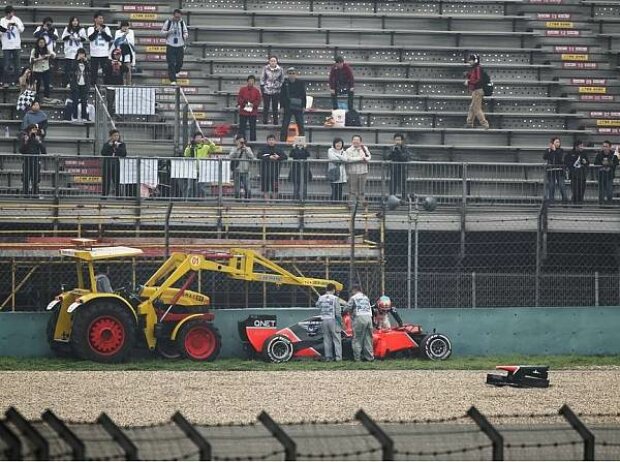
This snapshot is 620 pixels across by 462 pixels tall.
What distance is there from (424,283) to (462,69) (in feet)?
36.2

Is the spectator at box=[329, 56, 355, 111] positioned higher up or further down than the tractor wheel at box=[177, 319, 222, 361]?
higher up

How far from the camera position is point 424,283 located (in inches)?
1140

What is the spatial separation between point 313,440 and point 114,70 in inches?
834

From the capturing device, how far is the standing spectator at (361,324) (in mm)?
27062

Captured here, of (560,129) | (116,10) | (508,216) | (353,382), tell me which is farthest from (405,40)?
(353,382)

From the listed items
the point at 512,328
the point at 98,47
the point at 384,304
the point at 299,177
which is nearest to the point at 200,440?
the point at 384,304

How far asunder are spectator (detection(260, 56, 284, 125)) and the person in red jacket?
22.2 inches

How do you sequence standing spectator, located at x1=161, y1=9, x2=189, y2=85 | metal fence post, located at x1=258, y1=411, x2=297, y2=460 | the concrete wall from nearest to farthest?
metal fence post, located at x1=258, y1=411, x2=297, y2=460 → the concrete wall → standing spectator, located at x1=161, y1=9, x2=189, y2=85

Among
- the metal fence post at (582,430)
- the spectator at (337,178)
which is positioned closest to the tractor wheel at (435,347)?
the spectator at (337,178)

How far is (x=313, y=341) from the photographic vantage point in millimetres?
27578

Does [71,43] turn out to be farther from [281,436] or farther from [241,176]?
[281,436]

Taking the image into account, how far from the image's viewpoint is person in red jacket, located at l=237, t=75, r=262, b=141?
34.5 m

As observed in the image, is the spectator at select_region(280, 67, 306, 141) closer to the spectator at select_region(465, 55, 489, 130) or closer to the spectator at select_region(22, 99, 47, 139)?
the spectator at select_region(465, 55, 489, 130)

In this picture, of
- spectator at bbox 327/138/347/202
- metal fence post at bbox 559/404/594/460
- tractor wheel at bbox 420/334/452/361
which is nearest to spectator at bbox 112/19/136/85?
spectator at bbox 327/138/347/202
